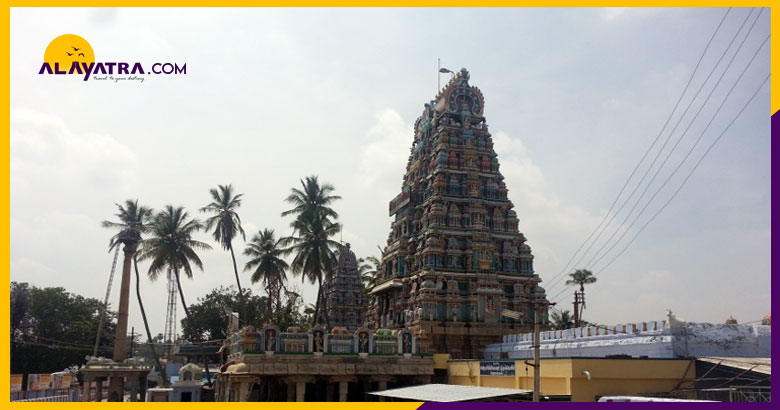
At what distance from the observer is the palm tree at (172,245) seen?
56.3 metres

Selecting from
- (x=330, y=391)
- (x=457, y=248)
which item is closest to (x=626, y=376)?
(x=330, y=391)

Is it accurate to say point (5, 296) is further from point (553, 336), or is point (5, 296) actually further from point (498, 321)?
point (498, 321)

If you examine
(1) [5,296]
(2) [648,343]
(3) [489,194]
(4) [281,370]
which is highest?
(3) [489,194]

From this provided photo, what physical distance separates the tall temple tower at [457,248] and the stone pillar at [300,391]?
32.3 feet

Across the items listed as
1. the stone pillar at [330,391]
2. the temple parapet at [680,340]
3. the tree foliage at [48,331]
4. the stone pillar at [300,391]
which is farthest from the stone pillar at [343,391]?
the tree foliage at [48,331]

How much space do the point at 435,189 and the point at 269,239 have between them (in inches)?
671

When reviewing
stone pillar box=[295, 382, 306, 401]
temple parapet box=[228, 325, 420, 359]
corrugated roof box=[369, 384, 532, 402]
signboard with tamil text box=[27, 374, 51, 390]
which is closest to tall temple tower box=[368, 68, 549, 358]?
temple parapet box=[228, 325, 420, 359]

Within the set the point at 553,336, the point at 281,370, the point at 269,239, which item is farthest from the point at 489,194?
the point at 281,370

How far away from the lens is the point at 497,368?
3481 centimetres

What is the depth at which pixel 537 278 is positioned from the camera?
53.7m

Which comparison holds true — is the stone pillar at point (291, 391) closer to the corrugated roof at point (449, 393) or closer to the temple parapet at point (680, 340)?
the corrugated roof at point (449, 393)

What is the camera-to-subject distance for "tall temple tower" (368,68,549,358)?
49875 millimetres

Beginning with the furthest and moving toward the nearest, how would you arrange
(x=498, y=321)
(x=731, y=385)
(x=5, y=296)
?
(x=498, y=321), (x=731, y=385), (x=5, y=296)

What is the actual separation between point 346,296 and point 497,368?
1745 inches
